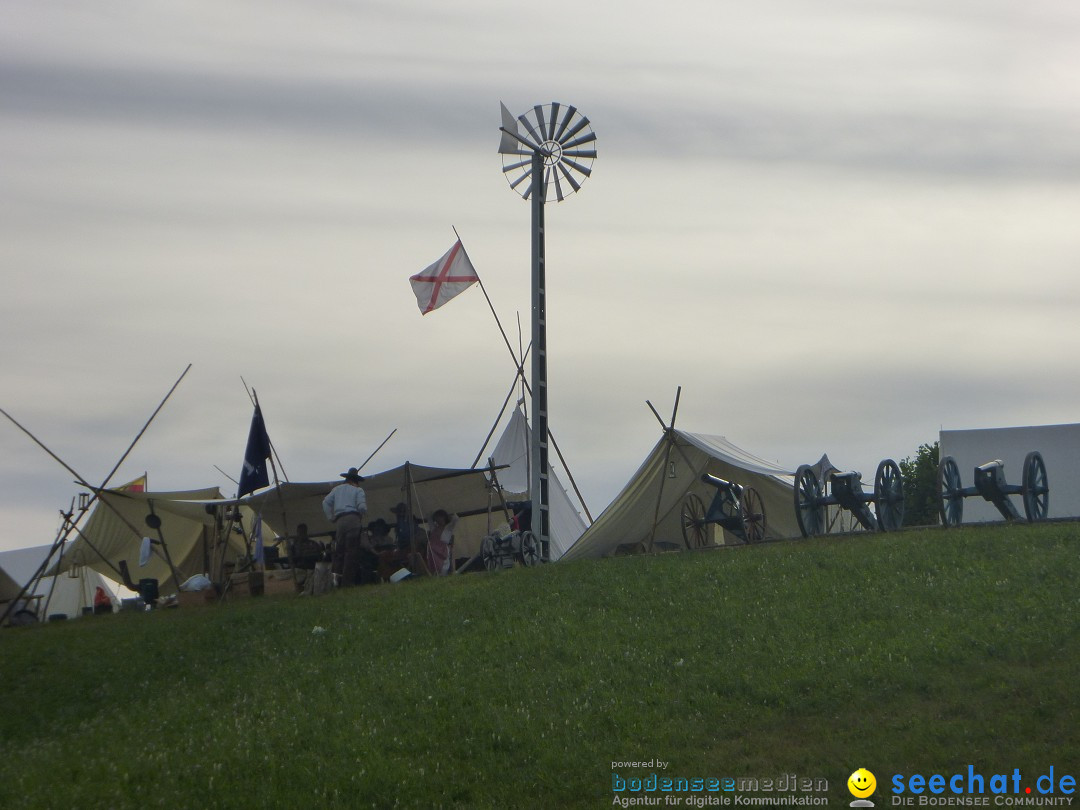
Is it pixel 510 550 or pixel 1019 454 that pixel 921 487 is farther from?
pixel 510 550

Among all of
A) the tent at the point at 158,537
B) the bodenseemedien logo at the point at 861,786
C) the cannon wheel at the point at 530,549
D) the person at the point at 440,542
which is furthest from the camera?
the tent at the point at 158,537

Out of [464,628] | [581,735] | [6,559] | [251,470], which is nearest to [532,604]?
[464,628]

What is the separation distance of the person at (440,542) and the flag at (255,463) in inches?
105

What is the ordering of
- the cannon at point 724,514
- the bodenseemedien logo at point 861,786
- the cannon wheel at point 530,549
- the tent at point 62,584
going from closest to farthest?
1. the bodenseemedien logo at point 861,786
2. the cannon wheel at point 530,549
3. the cannon at point 724,514
4. the tent at point 62,584

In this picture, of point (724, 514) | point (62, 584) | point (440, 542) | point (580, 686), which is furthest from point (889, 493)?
point (62, 584)

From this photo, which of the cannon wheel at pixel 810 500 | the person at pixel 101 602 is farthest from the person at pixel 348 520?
the cannon wheel at pixel 810 500

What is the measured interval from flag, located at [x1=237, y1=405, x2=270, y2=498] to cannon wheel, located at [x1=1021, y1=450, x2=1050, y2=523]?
10.8 m

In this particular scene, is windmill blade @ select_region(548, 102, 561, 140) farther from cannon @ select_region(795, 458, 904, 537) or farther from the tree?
the tree

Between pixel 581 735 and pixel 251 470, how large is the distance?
10243 mm

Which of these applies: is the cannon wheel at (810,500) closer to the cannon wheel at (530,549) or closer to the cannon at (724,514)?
the cannon at (724,514)

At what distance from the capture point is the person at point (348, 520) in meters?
17.0

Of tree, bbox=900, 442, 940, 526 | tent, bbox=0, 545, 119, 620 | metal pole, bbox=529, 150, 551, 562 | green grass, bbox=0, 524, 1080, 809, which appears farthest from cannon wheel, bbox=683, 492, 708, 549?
tree, bbox=900, 442, 940, 526

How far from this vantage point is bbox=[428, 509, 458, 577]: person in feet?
62.6

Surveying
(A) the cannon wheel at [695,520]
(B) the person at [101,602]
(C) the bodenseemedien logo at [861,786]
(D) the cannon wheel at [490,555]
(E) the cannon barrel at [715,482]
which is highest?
(E) the cannon barrel at [715,482]
